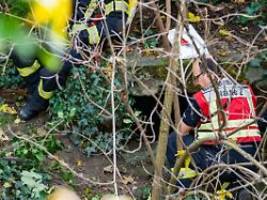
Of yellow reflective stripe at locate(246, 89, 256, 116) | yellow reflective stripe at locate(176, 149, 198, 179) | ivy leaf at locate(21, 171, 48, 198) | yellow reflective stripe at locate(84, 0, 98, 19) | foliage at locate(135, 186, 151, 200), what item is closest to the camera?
yellow reflective stripe at locate(176, 149, 198, 179)

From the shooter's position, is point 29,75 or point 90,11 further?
point 29,75

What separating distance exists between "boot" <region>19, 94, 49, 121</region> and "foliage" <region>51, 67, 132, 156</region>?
139 mm

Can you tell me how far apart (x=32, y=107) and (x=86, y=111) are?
54cm

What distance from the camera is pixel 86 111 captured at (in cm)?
603

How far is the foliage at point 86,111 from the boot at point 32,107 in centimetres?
14

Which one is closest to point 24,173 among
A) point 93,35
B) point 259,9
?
point 93,35

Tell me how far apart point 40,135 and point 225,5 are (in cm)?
247

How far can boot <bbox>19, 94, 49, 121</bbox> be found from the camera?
618 cm

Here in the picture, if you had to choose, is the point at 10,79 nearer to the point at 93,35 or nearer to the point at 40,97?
the point at 40,97

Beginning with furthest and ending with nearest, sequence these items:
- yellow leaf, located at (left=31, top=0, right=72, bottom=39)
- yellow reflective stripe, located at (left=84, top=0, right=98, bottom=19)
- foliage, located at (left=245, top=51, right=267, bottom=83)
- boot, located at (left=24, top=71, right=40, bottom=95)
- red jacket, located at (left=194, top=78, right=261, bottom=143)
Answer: boot, located at (left=24, top=71, right=40, bottom=95) → foliage, located at (left=245, top=51, right=267, bottom=83) → red jacket, located at (left=194, top=78, right=261, bottom=143) → yellow reflective stripe, located at (left=84, top=0, right=98, bottom=19) → yellow leaf, located at (left=31, top=0, right=72, bottom=39)

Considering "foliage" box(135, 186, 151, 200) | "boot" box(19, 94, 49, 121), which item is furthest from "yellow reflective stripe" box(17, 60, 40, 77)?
"foliage" box(135, 186, 151, 200)

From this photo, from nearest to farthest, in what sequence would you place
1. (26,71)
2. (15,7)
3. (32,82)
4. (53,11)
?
(53,11) < (15,7) < (26,71) < (32,82)

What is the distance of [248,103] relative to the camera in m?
4.83

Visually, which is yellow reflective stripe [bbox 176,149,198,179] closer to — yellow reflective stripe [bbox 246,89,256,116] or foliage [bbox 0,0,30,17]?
yellow reflective stripe [bbox 246,89,256,116]
